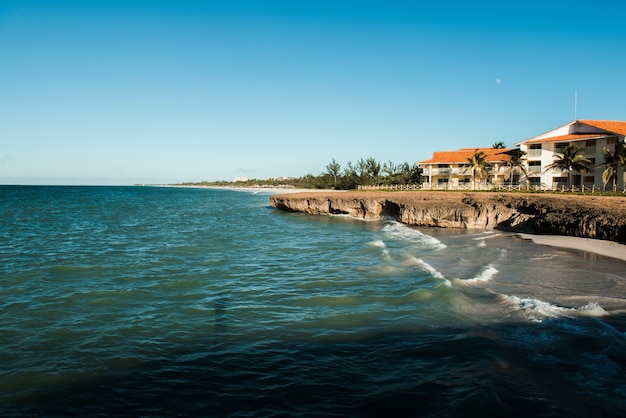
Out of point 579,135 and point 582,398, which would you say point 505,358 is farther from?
point 579,135

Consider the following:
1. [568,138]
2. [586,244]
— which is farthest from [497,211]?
[568,138]

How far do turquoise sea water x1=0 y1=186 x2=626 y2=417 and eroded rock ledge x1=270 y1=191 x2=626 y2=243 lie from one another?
22.7 ft

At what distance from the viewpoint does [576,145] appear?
5375 cm

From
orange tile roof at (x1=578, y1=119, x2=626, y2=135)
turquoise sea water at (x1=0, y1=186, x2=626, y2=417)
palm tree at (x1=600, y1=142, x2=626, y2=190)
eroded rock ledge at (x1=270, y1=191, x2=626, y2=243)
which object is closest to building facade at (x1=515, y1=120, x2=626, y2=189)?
orange tile roof at (x1=578, y1=119, x2=626, y2=135)

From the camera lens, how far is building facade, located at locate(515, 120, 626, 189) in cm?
4978

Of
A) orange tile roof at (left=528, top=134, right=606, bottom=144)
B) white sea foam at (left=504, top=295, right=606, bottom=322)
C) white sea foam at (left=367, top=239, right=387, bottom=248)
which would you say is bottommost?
white sea foam at (left=367, top=239, right=387, bottom=248)

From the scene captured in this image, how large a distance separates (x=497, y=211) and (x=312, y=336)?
2968cm

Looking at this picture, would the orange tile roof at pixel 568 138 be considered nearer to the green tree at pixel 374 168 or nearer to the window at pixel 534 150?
the window at pixel 534 150

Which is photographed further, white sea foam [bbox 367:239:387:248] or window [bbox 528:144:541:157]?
window [bbox 528:144:541:157]

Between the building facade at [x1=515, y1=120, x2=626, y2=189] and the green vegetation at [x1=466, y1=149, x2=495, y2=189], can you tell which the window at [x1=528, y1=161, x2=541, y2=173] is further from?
the green vegetation at [x1=466, y1=149, x2=495, y2=189]

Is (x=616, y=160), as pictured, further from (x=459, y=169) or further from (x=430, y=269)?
(x=430, y=269)

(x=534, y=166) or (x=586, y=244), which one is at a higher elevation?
(x=534, y=166)

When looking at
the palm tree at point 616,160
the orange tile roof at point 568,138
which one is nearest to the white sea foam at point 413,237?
the palm tree at point 616,160

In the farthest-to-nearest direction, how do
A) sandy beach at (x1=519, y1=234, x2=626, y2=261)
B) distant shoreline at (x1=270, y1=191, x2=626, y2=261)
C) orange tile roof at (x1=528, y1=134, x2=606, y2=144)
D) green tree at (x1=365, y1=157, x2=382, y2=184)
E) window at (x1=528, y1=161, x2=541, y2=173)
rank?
1. green tree at (x1=365, y1=157, x2=382, y2=184)
2. window at (x1=528, y1=161, x2=541, y2=173)
3. orange tile roof at (x1=528, y1=134, x2=606, y2=144)
4. distant shoreline at (x1=270, y1=191, x2=626, y2=261)
5. sandy beach at (x1=519, y1=234, x2=626, y2=261)
